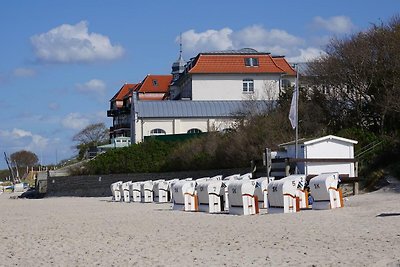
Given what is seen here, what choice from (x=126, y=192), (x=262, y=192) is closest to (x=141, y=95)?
(x=126, y=192)

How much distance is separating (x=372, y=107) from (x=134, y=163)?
973 inches

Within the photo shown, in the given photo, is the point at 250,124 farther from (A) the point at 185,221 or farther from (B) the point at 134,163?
(A) the point at 185,221

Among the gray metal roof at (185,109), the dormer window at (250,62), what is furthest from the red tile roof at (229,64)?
the gray metal roof at (185,109)

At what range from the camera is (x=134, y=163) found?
60094 mm

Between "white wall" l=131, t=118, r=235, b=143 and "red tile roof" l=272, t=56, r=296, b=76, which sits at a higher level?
"red tile roof" l=272, t=56, r=296, b=76

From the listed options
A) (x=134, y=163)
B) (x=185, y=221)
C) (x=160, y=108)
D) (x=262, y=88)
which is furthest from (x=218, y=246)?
(x=262, y=88)

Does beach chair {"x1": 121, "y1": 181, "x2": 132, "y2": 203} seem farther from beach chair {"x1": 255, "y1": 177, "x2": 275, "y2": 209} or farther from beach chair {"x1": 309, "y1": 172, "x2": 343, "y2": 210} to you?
beach chair {"x1": 309, "y1": 172, "x2": 343, "y2": 210}

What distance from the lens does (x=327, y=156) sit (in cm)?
3142

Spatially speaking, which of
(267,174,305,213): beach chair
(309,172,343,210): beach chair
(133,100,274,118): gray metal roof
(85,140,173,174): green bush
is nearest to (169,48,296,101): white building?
(133,100,274,118): gray metal roof

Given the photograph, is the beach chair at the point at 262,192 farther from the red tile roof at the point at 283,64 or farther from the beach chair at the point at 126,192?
the red tile roof at the point at 283,64

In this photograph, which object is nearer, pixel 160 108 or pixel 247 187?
→ pixel 247 187

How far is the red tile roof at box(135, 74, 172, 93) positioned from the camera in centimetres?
11162

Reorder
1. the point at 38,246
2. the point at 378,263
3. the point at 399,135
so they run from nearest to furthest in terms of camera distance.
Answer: the point at 378,263 → the point at 38,246 → the point at 399,135

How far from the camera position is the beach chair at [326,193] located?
956 inches
